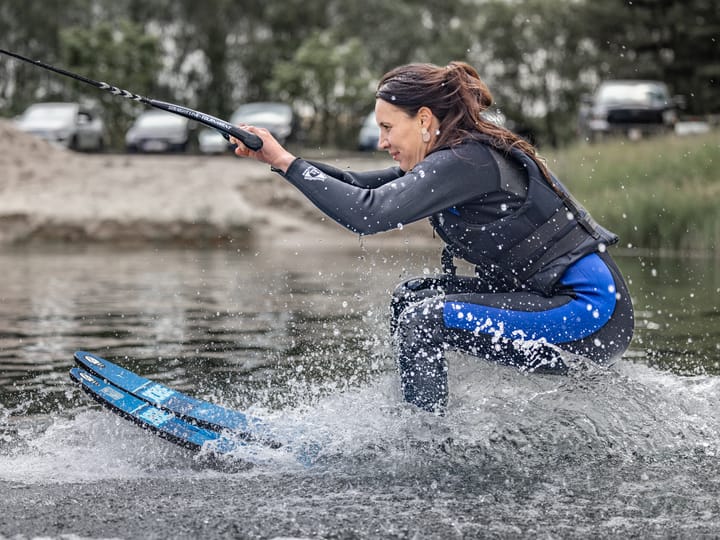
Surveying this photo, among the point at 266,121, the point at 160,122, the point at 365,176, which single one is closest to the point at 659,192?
the point at 365,176

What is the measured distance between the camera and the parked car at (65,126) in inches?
1147

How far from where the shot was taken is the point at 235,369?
276 inches

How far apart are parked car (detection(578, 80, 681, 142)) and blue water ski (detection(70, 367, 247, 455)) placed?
22838 millimetres

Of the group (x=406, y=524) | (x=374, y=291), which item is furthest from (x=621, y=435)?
(x=374, y=291)

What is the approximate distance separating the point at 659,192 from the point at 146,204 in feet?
30.5

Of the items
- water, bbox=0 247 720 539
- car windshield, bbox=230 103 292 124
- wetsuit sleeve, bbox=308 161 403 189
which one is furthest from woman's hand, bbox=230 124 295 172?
car windshield, bbox=230 103 292 124

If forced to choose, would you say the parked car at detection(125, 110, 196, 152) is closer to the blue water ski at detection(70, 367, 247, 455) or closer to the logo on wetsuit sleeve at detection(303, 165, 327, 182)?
the blue water ski at detection(70, 367, 247, 455)

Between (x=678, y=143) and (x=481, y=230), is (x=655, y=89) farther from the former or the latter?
(x=481, y=230)

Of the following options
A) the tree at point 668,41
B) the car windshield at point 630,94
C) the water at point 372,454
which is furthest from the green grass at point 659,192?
the tree at point 668,41

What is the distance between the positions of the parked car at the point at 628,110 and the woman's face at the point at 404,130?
75.0 ft

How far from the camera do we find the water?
3.74 metres

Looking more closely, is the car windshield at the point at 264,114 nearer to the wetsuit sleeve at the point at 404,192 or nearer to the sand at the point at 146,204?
the sand at the point at 146,204

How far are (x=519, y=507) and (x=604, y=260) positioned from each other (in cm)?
121

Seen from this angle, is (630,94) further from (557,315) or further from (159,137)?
(557,315)
